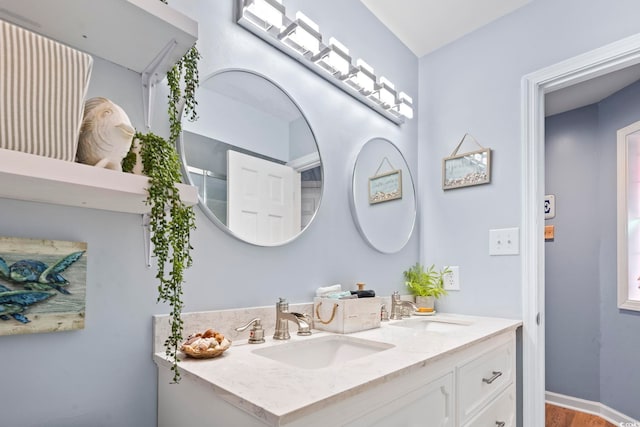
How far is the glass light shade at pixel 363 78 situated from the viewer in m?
1.78

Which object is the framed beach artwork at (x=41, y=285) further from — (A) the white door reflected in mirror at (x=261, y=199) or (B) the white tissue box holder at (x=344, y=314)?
(B) the white tissue box holder at (x=344, y=314)

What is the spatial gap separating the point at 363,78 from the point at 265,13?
62 centimetres

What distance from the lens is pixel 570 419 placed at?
2707mm

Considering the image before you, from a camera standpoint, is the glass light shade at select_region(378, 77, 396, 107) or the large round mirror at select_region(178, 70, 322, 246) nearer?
the large round mirror at select_region(178, 70, 322, 246)

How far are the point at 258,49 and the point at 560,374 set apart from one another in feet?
10.8

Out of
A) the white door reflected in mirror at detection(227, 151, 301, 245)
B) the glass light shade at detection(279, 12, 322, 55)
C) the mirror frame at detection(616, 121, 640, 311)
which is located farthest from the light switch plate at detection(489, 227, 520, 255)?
the mirror frame at detection(616, 121, 640, 311)

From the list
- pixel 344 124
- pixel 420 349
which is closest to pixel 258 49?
pixel 344 124

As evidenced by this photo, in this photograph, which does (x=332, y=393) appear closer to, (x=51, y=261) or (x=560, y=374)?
(x=51, y=261)

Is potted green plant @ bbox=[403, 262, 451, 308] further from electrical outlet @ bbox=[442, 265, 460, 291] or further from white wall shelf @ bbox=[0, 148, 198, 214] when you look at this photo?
white wall shelf @ bbox=[0, 148, 198, 214]

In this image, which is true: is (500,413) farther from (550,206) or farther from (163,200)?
(550,206)

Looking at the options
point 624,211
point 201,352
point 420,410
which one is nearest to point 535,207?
point 420,410

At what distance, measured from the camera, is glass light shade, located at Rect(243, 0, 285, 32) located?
133cm

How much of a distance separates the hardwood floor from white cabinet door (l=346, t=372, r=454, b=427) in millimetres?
2100

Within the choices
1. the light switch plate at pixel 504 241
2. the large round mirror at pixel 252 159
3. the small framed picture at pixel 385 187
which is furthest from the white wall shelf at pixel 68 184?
the light switch plate at pixel 504 241
